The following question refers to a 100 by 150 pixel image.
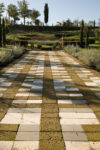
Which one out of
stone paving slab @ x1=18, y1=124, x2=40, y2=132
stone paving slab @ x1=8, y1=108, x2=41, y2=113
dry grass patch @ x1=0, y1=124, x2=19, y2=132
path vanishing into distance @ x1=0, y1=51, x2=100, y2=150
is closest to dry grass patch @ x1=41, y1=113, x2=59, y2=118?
path vanishing into distance @ x1=0, y1=51, x2=100, y2=150

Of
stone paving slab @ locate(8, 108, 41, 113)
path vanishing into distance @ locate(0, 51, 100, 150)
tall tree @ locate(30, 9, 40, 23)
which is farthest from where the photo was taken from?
tall tree @ locate(30, 9, 40, 23)

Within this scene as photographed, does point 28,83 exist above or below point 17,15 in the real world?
below

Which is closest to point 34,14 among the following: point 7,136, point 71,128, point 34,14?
point 34,14

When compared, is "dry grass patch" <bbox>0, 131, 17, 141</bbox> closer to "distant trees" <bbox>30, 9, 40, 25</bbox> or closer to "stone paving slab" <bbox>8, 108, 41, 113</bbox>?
"stone paving slab" <bbox>8, 108, 41, 113</bbox>

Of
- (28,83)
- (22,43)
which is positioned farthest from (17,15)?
(28,83)

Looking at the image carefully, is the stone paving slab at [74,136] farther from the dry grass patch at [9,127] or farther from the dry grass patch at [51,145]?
the dry grass patch at [9,127]

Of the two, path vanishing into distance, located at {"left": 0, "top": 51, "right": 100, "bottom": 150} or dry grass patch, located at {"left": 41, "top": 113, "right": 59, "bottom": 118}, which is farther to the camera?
dry grass patch, located at {"left": 41, "top": 113, "right": 59, "bottom": 118}

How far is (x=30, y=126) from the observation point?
2475 mm

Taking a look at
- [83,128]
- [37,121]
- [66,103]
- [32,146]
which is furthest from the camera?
[66,103]

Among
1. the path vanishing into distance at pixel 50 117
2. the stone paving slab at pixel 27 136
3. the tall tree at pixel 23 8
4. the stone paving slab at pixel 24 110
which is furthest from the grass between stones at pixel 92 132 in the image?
the tall tree at pixel 23 8

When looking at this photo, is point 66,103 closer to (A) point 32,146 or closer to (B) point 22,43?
(A) point 32,146

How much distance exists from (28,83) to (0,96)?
1.31 meters

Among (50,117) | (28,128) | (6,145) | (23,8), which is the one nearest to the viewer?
(6,145)

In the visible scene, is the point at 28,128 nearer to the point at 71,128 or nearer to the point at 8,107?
the point at 71,128
